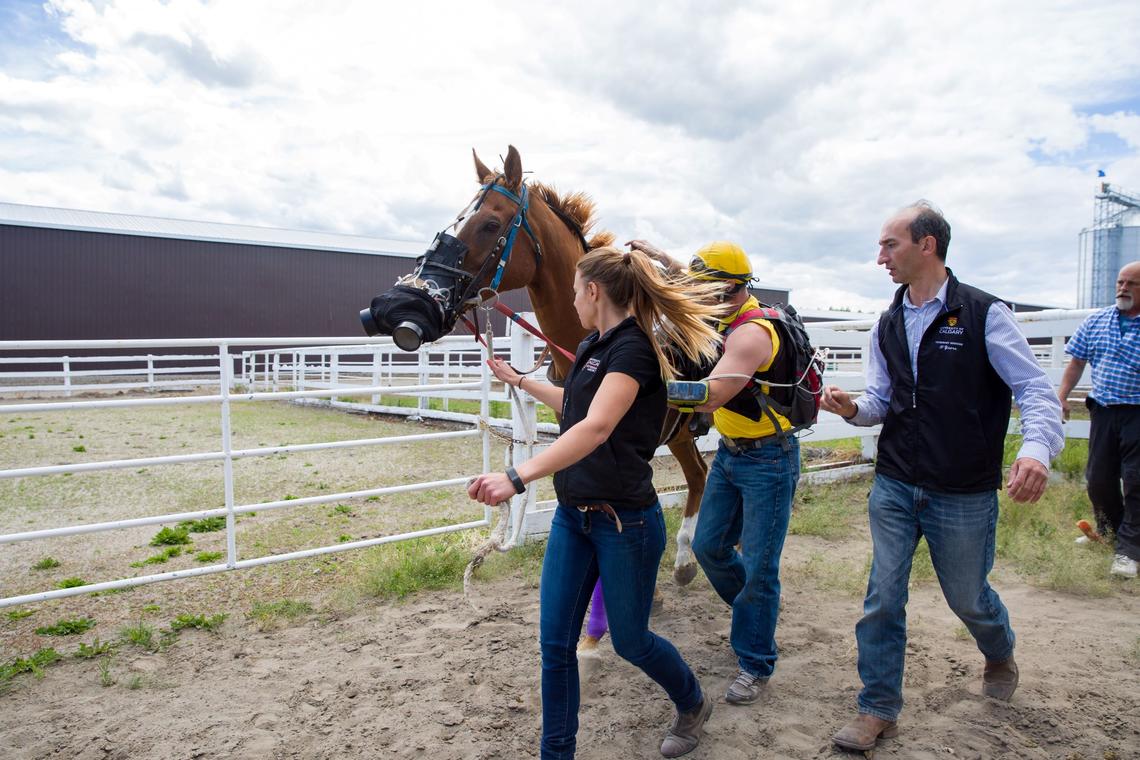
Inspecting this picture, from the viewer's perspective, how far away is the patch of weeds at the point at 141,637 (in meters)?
3.41

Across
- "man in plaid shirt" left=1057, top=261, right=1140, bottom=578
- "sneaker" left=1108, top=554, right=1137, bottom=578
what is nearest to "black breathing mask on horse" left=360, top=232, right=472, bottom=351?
"man in plaid shirt" left=1057, top=261, right=1140, bottom=578

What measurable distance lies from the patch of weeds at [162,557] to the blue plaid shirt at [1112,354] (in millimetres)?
6277

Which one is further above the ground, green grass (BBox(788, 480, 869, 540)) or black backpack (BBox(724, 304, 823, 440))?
black backpack (BBox(724, 304, 823, 440))

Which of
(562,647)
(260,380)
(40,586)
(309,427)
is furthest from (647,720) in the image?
(260,380)

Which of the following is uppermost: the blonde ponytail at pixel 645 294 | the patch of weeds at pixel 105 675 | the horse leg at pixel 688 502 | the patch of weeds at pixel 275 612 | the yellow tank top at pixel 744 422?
the blonde ponytail at pixel 645 294

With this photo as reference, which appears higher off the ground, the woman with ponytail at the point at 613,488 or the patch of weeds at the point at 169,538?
the woman with ponytail at the point at 613,488

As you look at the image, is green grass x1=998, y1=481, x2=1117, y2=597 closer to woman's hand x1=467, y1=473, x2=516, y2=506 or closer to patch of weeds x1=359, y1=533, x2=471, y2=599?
patch of weeds x1=359, y1=533, x2=471, y2=599

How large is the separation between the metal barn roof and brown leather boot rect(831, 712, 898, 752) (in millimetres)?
26622

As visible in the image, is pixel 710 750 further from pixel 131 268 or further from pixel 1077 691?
pixel 131 268

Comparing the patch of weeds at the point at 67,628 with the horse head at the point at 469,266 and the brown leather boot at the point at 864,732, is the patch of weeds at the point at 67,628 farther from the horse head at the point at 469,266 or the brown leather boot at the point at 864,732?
the brown leather boot at the point at 864,732

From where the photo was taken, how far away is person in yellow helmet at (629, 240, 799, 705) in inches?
110

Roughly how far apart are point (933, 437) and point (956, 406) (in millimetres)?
133

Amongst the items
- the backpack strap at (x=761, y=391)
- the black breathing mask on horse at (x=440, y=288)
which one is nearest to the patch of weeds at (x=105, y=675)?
the black breathing mask on horse at (x=440, y=288)

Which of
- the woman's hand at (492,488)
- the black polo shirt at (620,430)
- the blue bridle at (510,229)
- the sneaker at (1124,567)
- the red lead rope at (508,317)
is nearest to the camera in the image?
the woman's hand at (492,488)
